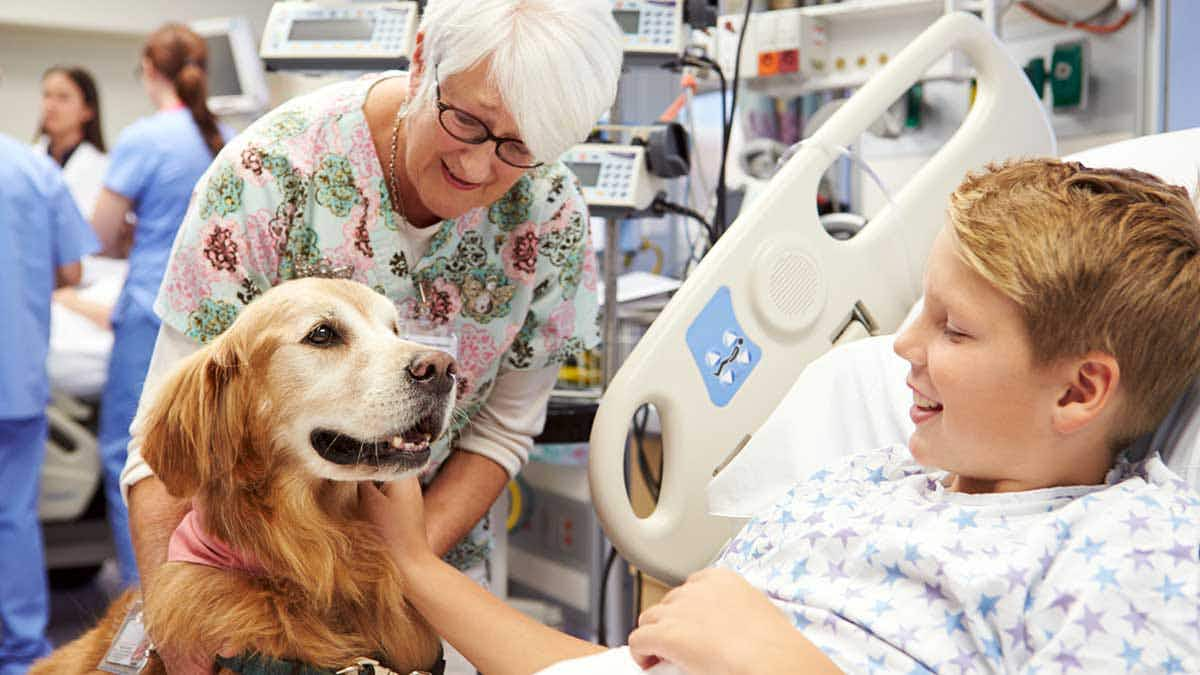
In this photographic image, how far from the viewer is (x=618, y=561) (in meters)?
2.92

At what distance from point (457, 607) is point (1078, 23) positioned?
2.45 meters

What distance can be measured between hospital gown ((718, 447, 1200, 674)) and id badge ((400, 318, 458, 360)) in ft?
2.06

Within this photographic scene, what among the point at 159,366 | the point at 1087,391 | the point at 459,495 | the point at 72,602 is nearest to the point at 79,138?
the point at 72,602

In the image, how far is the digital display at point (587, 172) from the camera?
8.03 ft

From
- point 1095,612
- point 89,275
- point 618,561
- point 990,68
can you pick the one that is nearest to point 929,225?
point 990,68

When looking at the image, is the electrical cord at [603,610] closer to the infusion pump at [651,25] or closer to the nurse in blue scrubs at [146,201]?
the infusion pump at [651,25]

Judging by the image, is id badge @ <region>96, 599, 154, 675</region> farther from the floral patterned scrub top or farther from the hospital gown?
the hospital gown

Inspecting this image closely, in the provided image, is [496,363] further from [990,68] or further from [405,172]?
[990,68]

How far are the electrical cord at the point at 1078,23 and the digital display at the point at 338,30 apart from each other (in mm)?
1771

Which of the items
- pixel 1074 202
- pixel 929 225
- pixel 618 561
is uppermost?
pixel 1074 202

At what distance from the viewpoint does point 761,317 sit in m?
1.64

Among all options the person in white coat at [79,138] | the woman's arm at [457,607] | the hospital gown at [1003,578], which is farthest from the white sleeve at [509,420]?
the person in white coat at [79,138]

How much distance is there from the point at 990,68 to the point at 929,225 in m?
0.29

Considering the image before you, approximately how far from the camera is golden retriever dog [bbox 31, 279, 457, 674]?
1352mm
